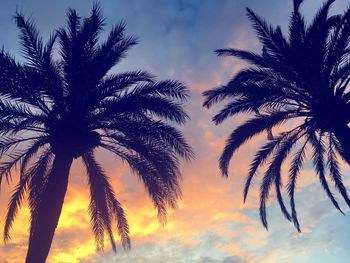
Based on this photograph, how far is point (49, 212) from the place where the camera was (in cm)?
1057

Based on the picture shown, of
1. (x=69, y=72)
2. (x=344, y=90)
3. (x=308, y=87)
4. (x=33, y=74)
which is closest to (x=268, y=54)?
(x=308, y=87)

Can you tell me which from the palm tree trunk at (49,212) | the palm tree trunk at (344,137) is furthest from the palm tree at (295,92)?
the palm tree trunk at (49,212)

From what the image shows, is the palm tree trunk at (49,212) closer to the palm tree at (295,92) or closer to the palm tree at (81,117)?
the palm tree at (81,117)

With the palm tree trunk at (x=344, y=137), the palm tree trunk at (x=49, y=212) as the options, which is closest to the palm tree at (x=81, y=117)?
the palm tree trunk at (x=49, y=212)

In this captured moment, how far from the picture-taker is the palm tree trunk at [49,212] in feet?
33.3

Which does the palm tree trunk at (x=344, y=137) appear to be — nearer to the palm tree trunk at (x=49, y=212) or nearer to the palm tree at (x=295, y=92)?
the palm tree at (x=295, y=92)

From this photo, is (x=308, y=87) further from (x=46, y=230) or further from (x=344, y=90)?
(x=46, y=230)

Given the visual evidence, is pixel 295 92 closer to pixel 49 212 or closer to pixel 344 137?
pixel 344 137

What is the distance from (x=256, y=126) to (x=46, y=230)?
7602mm

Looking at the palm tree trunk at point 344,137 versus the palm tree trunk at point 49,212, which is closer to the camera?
the palm tree trunk at point 49,212

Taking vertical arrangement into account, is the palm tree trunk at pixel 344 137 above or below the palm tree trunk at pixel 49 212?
above

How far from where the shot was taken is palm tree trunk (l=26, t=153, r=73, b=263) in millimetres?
10156

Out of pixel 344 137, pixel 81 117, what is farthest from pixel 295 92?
pixel 81 117

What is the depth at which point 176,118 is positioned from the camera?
41.1 ft
